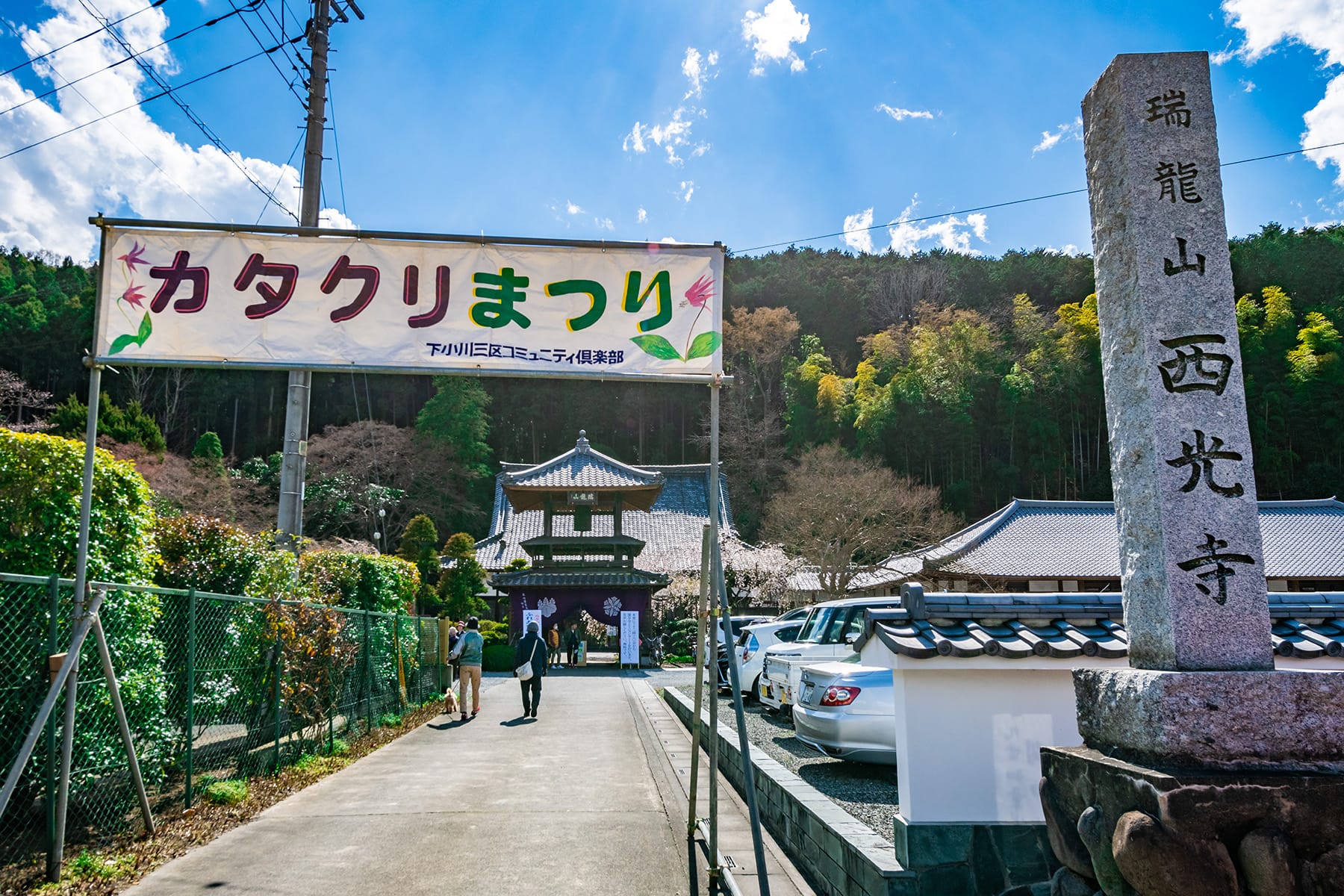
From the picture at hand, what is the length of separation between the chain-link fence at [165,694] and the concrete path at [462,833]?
0.60 metres

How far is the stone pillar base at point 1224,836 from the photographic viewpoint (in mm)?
2400

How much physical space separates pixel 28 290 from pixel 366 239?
4595 centimetres

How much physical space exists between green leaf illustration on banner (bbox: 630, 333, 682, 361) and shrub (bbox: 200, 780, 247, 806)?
4.47m

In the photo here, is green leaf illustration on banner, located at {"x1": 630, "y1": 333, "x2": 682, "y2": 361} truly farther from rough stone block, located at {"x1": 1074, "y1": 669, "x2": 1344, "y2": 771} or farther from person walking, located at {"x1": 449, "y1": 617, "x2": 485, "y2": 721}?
person walking, located at {"x1": 449, "y1": 617, "x2": 485, "y2": 721}

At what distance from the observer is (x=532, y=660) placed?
484 inches

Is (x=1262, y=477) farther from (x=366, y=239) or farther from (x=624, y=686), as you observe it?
(x=366, y=239)

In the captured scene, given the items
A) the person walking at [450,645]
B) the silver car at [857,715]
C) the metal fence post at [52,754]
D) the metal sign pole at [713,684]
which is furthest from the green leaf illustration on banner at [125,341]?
the person walking at [450,645]

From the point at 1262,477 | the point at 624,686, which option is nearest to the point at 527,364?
the point at 624,686

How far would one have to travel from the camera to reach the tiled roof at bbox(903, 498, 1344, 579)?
24.5 metres

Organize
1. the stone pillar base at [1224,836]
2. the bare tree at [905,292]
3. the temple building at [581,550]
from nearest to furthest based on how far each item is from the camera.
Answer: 1. the stone pillar base at [1224,836]
2. the temple building at [581,550]
3. the bare tree at [905,292]

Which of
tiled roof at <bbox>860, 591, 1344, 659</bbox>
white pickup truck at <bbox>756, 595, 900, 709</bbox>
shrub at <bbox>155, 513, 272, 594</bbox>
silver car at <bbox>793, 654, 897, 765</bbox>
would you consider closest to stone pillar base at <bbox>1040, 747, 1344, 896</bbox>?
tiled roof at <bbox>860, 591, 1344, 659</bbox>

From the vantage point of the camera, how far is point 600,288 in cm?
514

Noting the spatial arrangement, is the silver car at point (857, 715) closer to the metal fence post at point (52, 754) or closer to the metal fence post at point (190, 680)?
the metal fence post at point (190, 680)

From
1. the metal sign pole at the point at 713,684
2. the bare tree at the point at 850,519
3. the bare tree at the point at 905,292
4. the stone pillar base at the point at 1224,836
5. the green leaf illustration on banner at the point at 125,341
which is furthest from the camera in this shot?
the bare tree at the point at 905,292
